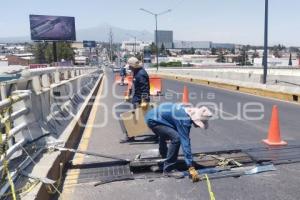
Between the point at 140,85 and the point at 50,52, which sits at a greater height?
the point at 140,85

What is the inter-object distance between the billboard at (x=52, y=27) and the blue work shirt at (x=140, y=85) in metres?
60.6

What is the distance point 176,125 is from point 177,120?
0.11 meters

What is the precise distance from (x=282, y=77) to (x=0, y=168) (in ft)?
89.2

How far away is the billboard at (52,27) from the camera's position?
66.9 m

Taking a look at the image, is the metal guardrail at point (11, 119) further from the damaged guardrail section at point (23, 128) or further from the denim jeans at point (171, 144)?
the denim jeans at point (171, 144)

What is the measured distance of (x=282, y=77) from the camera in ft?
96.9

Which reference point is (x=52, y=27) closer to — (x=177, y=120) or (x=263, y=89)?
(x=263, y=89)

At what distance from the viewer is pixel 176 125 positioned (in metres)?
6.03

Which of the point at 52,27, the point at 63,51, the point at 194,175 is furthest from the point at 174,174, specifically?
the point at 63,51

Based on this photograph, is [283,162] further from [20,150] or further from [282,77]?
[282,77]

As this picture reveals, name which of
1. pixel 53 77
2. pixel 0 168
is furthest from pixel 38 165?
pixel 53 77

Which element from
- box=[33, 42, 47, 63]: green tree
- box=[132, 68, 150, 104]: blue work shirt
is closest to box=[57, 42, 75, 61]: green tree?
box=[33, 42, 47, 63]: green tree

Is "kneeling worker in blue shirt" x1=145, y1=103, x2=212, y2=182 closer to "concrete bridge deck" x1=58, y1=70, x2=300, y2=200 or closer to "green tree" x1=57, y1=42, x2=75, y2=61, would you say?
"concrete bridge deck" x1=58, y1=70, x2=300, y2=200

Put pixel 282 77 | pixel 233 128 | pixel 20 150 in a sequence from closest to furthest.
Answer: pixel 20 150 → pixel 233 128 → pixel 282 77
